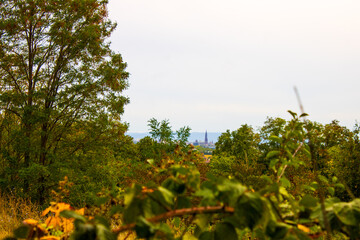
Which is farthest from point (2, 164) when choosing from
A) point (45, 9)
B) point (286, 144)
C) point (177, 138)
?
point (286, 144)

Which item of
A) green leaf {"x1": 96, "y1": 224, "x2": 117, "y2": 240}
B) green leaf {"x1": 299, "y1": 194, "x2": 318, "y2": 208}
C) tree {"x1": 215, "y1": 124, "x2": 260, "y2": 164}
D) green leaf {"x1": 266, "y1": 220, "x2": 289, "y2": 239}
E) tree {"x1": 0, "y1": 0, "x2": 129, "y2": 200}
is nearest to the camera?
green leaf {"x1": 96, "y1": 224, "x2": 117, "y2": 240}

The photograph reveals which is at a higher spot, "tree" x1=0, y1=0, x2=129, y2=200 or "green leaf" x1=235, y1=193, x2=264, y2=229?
"tree" x1=0, y1=0, x2=129, y2=200

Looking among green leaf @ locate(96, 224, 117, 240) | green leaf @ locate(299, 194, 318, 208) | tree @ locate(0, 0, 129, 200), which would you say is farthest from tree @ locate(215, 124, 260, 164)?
green leaf @ locate(96, 224, 117, 240)

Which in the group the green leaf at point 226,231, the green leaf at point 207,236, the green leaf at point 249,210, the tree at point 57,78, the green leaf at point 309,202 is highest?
the tree at point 57,78

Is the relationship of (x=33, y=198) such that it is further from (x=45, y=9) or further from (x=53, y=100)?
(x=45, y=9)

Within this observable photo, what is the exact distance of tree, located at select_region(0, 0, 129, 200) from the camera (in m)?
12.0

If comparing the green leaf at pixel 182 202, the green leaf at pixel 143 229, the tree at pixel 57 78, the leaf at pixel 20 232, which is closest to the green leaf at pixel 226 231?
the green leaf at pixel 182 202

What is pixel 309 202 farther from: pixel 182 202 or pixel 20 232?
pixel 20 232

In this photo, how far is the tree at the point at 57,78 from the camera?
39.5 feet

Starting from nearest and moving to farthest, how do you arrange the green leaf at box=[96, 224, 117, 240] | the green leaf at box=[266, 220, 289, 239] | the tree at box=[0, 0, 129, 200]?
the green leaf at box=[96, 224, 117, 240]
the green leaf at box=[266, 220, 289, 239]
the tree at box=[0, 0, 129, 200]

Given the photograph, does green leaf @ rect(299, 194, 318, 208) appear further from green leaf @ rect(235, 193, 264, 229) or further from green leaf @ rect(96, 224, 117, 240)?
Result: green leaf @ rect(96, 224, 117, 240)

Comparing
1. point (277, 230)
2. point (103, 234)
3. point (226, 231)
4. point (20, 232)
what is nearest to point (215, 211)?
point (226, 231)

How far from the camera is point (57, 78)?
1312 cm

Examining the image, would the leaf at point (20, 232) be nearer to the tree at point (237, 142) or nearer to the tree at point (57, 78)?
the tree at point (57, 78)
